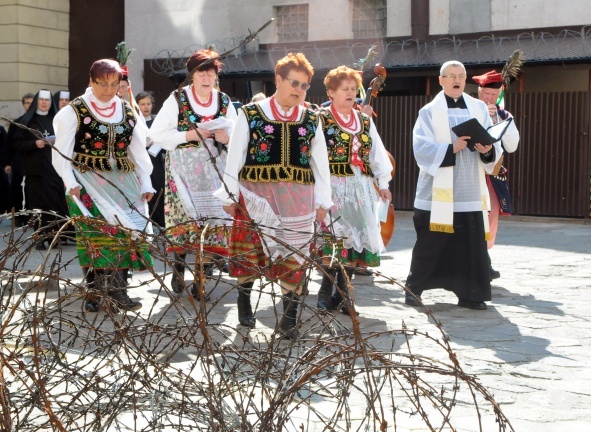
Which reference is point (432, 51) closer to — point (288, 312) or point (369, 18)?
point (369, 18)

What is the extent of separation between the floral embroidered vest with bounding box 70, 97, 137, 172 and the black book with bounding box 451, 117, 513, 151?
2174 millimetres

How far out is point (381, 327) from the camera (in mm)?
6965

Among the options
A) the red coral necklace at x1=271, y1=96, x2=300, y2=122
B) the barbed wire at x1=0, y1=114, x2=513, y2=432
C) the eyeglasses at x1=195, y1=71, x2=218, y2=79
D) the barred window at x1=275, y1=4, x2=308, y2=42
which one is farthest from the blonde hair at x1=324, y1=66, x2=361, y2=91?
the barred window at x1=275, y1=4, x2=308, y2=42

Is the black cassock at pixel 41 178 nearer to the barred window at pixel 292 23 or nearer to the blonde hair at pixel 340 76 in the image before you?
the blonde hair at pixel 340 76

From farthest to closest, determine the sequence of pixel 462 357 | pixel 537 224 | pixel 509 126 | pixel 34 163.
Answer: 1. pixel 537 224
2. pixel 34 163
3. pixel 509 126
4. pixel 462 357

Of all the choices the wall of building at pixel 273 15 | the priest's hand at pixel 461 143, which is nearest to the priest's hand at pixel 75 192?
the priest's hand at pixel 461 143

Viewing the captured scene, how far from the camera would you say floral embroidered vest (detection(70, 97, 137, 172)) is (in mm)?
7555

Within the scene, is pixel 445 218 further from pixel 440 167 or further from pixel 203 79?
pixel 203 79

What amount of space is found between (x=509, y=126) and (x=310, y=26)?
42.7 feet

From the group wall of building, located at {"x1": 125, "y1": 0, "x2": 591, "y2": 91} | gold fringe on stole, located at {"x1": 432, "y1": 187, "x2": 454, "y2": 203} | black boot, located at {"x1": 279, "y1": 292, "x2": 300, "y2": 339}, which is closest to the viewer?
black boot, located at {"x1": 279, "y1": 292, "x2": 300, "y2": 339}

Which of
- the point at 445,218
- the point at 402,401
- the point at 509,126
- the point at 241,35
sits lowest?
the point at 402,401

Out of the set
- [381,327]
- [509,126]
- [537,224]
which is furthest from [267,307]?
[537,224]

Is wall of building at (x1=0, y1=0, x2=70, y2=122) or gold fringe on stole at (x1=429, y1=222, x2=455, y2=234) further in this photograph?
wall of building at (x1=0, y1=0, x2=70, y2=122)

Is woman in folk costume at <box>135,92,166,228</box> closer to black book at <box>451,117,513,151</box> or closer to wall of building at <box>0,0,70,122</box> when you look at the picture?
black book at <box>451,117,513,151</box>
